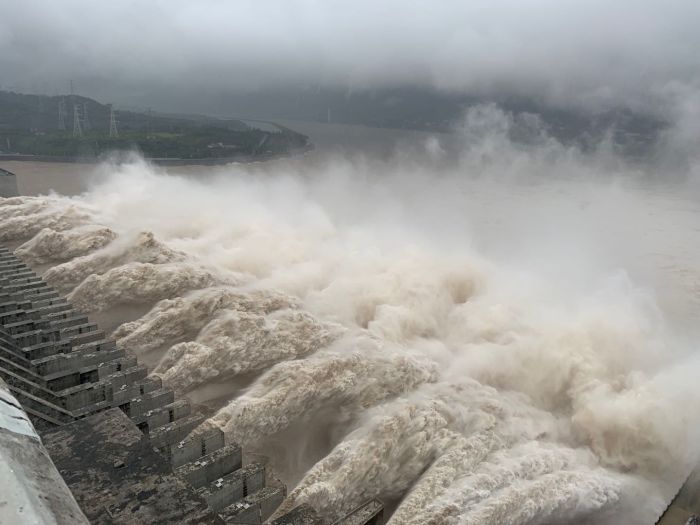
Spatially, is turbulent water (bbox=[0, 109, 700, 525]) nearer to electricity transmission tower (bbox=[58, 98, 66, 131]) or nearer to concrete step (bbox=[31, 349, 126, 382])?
concrete step (bbox=[31, 349, 126, 382])

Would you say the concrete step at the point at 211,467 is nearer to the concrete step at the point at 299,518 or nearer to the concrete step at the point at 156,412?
the concrete step at the point at 299,518

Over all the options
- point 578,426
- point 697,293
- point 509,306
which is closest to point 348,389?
point 578,426

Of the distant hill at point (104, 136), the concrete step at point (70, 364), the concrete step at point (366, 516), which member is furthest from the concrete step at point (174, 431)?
the distant hill at point (104, 136)

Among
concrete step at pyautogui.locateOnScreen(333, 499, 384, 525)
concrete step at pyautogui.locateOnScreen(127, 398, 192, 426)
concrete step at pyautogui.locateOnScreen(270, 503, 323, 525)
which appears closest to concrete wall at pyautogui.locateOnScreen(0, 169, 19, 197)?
concrete step at pyautogui.locateOnScreen(127, 398, 192, 426)

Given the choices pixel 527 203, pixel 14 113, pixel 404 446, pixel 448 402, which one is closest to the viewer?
pixel 404 446

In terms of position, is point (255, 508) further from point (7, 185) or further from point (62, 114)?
point (62, 114)

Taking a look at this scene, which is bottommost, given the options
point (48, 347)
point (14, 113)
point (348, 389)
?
point (348, 389)

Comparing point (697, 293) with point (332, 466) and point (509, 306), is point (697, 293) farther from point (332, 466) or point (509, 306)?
point (332, 466)
